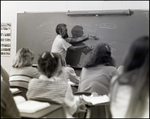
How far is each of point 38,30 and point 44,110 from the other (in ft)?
8.99

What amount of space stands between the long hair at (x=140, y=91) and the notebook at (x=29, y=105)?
638 millimetres

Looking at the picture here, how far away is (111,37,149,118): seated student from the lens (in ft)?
4.65

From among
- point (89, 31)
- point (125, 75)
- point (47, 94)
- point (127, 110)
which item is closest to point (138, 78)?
point (125, 75)

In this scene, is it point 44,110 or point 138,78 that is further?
point 44,110

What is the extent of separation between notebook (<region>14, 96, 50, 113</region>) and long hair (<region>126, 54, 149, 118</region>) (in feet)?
2.09

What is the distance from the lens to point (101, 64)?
106 inches

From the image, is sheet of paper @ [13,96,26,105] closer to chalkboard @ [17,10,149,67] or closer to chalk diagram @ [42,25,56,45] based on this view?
chalkboard @ [17,10,149,67]

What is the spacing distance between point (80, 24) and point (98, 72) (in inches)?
65.5

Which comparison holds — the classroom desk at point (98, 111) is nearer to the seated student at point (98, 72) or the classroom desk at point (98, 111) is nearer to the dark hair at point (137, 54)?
the dark hair at point (137, 54)

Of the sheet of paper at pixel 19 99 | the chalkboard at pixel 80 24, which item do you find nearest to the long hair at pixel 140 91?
the sheet of paper at pixel 19 99

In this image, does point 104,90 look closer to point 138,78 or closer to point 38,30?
point 138,78

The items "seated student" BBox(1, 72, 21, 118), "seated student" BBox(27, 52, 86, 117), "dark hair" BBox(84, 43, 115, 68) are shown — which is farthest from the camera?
"dark hair" BBox(84, 43, 115, 68)

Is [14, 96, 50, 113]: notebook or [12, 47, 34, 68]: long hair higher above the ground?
[12, 47, 34, 68]: long hair

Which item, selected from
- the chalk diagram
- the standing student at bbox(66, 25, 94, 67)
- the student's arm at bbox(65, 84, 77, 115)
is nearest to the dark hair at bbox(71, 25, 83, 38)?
the standing student at bbox(66, 25, 94, 67)
